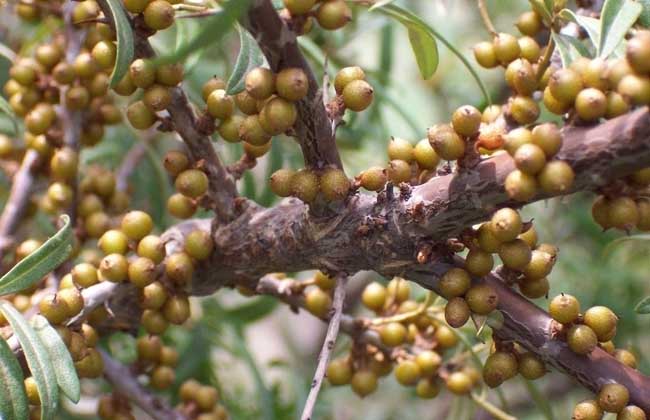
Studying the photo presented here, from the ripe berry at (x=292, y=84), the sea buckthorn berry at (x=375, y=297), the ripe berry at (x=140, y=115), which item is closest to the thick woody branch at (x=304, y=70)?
the ripe berry at (x=292, y=84)

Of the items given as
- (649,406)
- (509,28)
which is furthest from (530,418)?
(649,406)

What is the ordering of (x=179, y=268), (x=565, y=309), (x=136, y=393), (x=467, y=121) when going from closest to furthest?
(x=467, y=121), (x=565, y=309), (x=179, y=268), (x=136, y=393)

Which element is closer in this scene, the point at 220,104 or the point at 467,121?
the point at 467,121

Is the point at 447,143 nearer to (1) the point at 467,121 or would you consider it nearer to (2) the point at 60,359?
(1) the point at 467,121

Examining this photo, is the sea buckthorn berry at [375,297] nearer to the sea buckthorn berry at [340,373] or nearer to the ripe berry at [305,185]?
the sea buckthorn berry at [340,373]

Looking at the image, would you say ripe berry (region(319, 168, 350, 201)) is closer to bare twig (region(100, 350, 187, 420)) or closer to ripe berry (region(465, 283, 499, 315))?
ripe berry (region(465, 283, 499, 315))

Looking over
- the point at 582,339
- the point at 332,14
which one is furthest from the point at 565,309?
the point at 332,14
